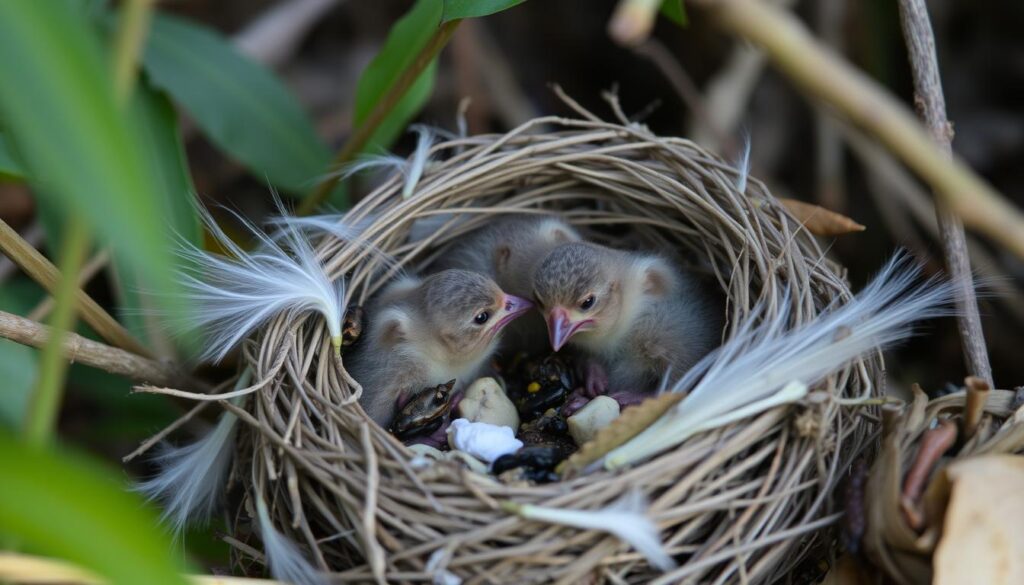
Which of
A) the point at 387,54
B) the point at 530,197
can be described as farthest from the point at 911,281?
the point at 387,54

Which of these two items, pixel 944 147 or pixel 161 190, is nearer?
pixel 944 147

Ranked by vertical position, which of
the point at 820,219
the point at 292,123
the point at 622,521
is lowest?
the point at 622,521

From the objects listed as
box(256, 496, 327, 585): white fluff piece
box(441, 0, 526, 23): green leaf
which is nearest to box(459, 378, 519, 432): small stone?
box(256, 496, 327, 585): white fluff piece

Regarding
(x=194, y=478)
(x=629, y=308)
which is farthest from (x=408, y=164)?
(x=194, y=478)

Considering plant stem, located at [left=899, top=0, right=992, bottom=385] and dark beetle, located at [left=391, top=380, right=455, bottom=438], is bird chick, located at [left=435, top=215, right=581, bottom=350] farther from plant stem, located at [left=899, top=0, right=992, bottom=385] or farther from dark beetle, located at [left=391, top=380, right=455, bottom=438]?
plant stem, located at [left=899, top=0, right=992, bottom=385]

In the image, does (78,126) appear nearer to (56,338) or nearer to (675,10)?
(56,338)

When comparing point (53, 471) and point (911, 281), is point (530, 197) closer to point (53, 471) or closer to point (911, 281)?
point (911, 281)
